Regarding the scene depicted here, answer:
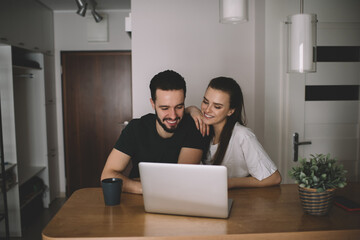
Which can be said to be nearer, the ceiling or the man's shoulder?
the man's shoulder

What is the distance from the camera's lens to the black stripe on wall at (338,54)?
114 inches

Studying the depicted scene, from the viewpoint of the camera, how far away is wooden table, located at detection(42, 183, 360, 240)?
114 centimetres

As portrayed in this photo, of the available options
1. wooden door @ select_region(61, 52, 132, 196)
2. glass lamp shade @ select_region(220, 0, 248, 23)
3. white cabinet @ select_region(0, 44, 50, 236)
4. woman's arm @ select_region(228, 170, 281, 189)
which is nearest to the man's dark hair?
glass lamp shade @ select_region(220, 0, 248, 23)

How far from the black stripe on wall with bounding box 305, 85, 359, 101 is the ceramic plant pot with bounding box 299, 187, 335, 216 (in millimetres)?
1790

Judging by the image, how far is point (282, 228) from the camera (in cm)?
118

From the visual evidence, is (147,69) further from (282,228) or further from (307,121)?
(282,228)

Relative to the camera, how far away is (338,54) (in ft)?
9.54

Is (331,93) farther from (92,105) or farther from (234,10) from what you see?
(92,105)

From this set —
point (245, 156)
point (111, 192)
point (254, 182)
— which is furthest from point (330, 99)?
point (111, 192)

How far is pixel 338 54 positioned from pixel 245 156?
170cm

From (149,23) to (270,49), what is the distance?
1.06 m

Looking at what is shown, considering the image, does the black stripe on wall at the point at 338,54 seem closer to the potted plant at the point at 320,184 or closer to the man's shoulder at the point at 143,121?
the man's shoulder at the point at 143,121

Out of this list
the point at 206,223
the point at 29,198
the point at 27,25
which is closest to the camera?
the point at 206,223

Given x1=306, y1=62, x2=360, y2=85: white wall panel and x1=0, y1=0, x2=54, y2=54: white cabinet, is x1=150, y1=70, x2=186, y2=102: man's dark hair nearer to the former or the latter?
x1=306, y1=62, x2=360, y2=85: white wall panel
